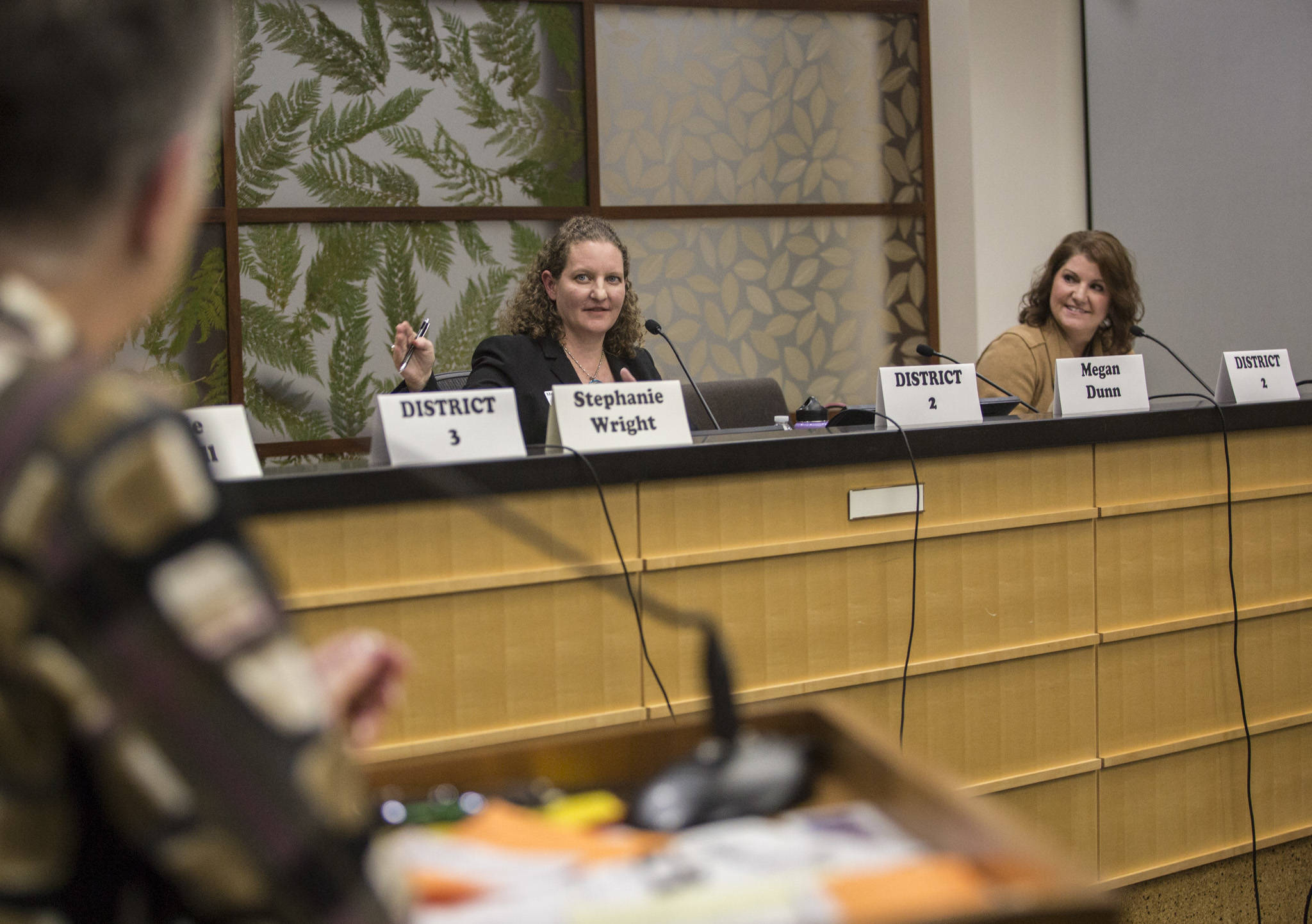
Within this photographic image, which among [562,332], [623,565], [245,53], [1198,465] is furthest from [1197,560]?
[245,53]

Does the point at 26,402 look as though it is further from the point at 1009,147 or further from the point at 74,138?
the point at 1009,147

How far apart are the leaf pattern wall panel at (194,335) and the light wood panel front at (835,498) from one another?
2454 millimetres

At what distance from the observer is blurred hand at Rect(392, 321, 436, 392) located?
2746 millimetres

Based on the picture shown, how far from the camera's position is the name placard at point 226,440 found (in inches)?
59.6

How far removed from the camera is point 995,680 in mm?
1983

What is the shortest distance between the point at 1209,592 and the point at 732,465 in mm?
1086

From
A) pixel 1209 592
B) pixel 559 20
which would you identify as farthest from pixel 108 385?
pixel 559 20

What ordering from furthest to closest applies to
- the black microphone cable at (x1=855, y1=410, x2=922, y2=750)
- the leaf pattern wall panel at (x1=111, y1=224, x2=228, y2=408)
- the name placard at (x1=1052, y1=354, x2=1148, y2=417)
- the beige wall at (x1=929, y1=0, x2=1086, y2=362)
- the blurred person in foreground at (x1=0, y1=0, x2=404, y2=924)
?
the beige wall at (x1=929, y1=0, x2=1086, y2=362), the leaf pattern wall panel at (x1=111, y1=224, x2=228, y2=408), the name placard at (x1=1052, y1=354, x2=1148, y2=417), the black microphone cable at (x1=855, y1=410, x2=922, y2=750), the blurred person in foreground at (x1=0, y1=0, x2=404, y2=924)

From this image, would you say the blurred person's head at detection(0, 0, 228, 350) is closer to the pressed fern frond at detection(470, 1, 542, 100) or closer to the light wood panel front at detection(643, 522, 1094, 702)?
the light wood panel front at detection(643, 522, 1094, 702)

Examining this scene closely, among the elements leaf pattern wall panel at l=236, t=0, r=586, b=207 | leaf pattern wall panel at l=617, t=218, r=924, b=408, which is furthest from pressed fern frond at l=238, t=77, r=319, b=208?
leaf pattern wall panel at l=617, t=218, r=924, b=408

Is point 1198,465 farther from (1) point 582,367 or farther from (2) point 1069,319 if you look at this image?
(1) point 582,367

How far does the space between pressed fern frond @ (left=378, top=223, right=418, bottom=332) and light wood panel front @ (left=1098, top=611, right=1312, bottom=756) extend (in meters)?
2.66

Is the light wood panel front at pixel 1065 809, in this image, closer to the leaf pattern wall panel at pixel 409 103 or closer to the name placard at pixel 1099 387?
the name placard at pixel 1099 387

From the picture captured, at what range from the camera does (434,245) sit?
397 cm
